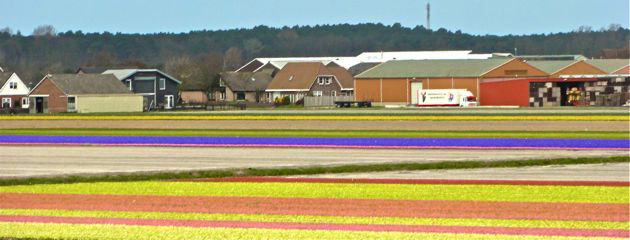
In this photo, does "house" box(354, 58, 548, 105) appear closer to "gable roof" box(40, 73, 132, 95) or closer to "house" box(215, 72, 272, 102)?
"house" box(215, 72, 272, 102)

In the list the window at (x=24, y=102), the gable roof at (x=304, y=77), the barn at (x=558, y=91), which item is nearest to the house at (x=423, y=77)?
the barn at (x=558, y=91)

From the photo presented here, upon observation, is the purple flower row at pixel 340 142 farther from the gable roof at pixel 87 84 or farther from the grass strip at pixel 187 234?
the gable roof at pixel 87 84

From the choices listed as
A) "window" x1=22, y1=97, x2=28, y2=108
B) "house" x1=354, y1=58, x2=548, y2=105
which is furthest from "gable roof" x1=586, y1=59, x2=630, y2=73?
"window" x1=22, y1=97, x2=28, y2=108

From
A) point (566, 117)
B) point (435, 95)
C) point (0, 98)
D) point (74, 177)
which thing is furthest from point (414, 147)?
point (0, 98)

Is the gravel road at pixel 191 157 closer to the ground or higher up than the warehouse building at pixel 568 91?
closer to the ground

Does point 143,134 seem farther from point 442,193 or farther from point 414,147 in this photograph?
point 442,193

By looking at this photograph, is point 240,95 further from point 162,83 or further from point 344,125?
point 344,125
